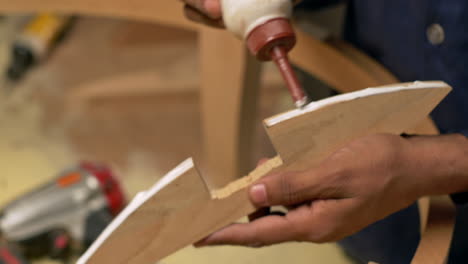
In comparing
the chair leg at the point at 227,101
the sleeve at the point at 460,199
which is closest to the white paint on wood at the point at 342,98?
the sleeve at the point at 460,199

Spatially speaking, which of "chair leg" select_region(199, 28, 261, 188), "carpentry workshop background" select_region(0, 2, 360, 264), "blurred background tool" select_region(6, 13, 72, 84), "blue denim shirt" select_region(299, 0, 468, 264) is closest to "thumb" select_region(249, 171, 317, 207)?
"blue denim shirt" select_region(299, 0, 468, 264)

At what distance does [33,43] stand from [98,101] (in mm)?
193

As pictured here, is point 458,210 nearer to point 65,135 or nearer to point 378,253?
point 378,253

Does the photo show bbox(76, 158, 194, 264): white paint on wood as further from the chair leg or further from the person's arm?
the chair leg

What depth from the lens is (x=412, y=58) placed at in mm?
570

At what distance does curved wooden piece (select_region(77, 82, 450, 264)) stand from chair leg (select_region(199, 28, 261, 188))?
250 mm

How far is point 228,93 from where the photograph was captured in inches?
26.7

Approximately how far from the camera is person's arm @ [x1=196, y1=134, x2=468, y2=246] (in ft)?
1.26

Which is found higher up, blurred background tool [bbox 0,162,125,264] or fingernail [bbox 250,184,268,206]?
fingernail [bbox 250,184,268,206]

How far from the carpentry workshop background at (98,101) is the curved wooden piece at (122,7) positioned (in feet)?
0.76

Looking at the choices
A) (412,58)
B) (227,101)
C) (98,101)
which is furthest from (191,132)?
(412,58)

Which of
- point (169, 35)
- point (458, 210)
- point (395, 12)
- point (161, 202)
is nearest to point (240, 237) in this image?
point (161, 202)

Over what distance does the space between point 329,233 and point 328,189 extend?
41mm

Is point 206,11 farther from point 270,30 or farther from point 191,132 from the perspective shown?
point 191,132
